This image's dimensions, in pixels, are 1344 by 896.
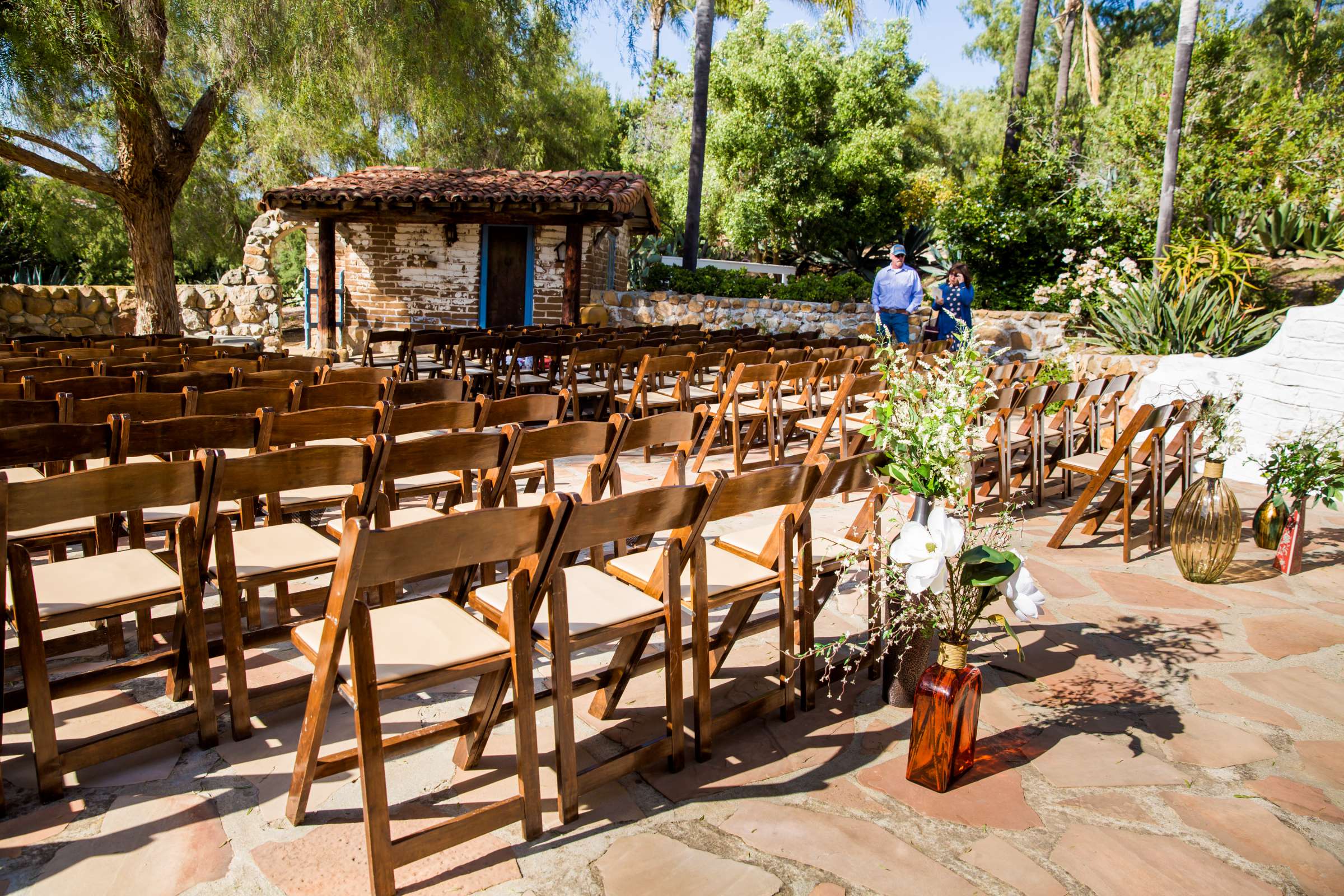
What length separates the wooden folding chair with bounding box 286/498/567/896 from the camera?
1.92 meters

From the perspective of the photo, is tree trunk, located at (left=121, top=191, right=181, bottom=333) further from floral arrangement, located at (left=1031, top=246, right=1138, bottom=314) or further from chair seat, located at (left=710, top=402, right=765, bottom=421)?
floral arrangement, located at (left=1031, top=246, right=1138, bottom=314)

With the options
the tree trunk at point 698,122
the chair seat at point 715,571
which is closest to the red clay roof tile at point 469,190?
the tree trunk at point 698,122

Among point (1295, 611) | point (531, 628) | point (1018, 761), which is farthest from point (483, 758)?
point (1295, 611)

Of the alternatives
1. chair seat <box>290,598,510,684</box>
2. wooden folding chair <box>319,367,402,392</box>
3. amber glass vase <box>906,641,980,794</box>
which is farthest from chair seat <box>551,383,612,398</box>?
amber glass vase <box>906,641,980,794</box>

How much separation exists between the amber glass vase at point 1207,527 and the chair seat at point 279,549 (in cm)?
369

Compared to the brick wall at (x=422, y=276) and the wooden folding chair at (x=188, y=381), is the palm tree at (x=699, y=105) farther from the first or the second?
the wooden folding chair at (x=188, y=381)

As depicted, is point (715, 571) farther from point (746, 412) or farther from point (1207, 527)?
point (746, 412)

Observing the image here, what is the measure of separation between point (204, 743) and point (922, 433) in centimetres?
219

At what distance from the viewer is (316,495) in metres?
3.56

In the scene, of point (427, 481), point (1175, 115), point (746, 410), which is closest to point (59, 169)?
point (746, 410)

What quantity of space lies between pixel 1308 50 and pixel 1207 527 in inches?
1053

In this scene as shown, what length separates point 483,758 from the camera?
255cm

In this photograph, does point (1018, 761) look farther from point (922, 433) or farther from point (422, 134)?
point (422, 134)

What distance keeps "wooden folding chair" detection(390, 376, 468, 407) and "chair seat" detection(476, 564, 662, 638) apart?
230cm
